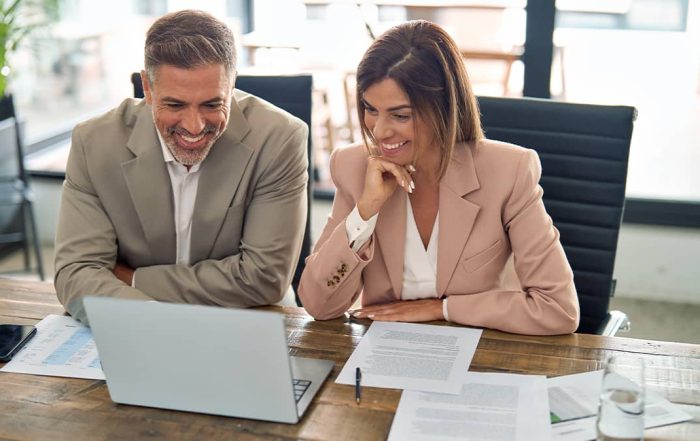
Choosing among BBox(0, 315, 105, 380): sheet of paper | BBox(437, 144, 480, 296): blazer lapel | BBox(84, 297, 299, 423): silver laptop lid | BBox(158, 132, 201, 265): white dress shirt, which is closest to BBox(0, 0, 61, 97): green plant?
BBox(158, 132, 201, 265): white dress shirt

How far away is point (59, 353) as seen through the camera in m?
1.84

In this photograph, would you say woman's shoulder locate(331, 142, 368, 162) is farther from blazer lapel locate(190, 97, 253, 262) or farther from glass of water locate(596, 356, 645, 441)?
glass of water locate(596, 356, 645, 441)

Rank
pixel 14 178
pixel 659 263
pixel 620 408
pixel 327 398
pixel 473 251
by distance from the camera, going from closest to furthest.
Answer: pixel 620 408 < pixel 327 398 < pixel 473 251 < pixel 659 263 < pixel 14 178

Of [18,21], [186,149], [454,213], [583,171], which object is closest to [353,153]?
[454,213]

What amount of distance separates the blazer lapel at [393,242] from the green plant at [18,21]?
87.6 inches


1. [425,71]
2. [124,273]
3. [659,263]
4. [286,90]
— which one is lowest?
[659,263]

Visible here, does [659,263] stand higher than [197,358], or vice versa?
[197,358]

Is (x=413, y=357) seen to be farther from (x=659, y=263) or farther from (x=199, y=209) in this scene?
(x=659, y=263)

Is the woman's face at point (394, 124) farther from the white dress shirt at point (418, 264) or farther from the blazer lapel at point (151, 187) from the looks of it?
the blazer lapel at point (151, 187)

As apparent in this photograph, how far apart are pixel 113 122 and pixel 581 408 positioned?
4.26 feet

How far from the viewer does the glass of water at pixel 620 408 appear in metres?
1.40

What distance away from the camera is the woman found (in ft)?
6.36

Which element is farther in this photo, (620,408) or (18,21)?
(18,21)

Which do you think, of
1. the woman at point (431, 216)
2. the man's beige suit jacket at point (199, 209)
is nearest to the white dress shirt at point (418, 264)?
the woman at point (431, 216)
